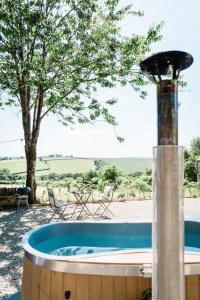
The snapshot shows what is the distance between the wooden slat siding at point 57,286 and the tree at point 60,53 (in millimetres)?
7371

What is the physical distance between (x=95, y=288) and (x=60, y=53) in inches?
332

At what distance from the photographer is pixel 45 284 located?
9.36ft

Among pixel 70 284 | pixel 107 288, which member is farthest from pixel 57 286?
pixel 107 288

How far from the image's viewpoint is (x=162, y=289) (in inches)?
48.9

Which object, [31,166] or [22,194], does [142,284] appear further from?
[31,166]

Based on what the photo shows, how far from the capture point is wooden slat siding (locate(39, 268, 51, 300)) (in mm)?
2803

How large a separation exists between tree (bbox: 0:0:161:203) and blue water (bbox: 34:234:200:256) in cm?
519

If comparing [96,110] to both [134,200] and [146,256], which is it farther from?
[146,256]

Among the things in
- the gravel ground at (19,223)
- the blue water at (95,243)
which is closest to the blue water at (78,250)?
the blue water at (95,243)

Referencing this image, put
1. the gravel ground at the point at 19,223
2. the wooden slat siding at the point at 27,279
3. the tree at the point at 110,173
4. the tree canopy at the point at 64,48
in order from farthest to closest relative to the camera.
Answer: the tree at the point at 110,173
the tree canopy at the point at 64,48
the gravel ground at the point at 19,223
the wooden slat siding at the point at 27,279

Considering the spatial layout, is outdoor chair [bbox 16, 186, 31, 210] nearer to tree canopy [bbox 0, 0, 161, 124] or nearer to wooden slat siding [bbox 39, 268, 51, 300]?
tree canopy [bbox 0, 0, 161, 124]

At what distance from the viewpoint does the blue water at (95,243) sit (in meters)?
5.43

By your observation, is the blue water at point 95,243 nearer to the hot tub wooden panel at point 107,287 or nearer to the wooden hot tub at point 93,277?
the wooden hot tub at point 93,277

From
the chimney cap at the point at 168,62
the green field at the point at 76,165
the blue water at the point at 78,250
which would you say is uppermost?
the chimney cap at the point at 168,62
